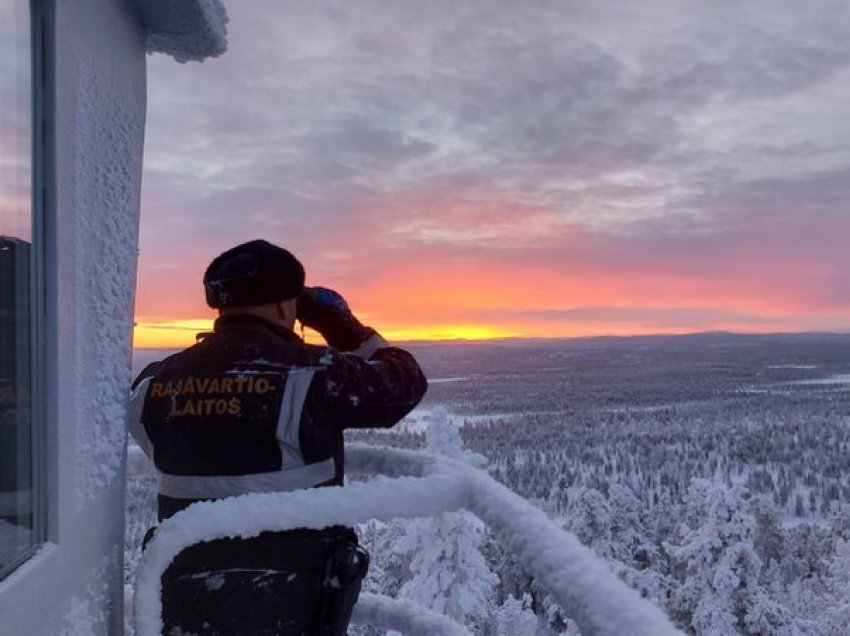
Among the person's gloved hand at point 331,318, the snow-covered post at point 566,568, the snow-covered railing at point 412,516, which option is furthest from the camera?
the person's gloved hand at point 331,318

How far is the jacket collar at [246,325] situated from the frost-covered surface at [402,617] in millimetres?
898

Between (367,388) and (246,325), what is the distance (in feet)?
1.35

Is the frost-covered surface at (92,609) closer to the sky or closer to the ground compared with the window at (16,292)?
closer to the ground

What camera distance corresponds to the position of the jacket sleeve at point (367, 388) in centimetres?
200

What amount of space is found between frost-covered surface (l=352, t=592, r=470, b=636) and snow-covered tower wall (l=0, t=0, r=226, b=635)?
2.65ft

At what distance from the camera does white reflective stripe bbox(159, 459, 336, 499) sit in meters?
1.93

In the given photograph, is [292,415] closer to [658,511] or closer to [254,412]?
[254,412]

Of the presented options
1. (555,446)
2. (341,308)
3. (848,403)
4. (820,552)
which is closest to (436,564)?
(341,308)

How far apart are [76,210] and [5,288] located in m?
0.27

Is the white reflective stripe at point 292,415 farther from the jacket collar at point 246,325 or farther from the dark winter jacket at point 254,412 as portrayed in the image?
the jacket collar at point 246,325

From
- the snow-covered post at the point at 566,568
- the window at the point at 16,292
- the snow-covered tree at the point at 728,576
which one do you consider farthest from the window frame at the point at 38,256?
the snow-covered tree at the point at 728,576

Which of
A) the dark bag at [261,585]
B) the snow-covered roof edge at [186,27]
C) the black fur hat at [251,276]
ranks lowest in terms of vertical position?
the dark bag at [261,585]

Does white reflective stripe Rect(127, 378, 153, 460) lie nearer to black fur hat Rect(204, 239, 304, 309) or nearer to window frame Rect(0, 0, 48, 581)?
black fur hat Rect(204, 239, 304, 309)

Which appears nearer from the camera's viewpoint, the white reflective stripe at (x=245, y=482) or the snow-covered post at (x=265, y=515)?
the snow-covered post at (x=265, y=515)
